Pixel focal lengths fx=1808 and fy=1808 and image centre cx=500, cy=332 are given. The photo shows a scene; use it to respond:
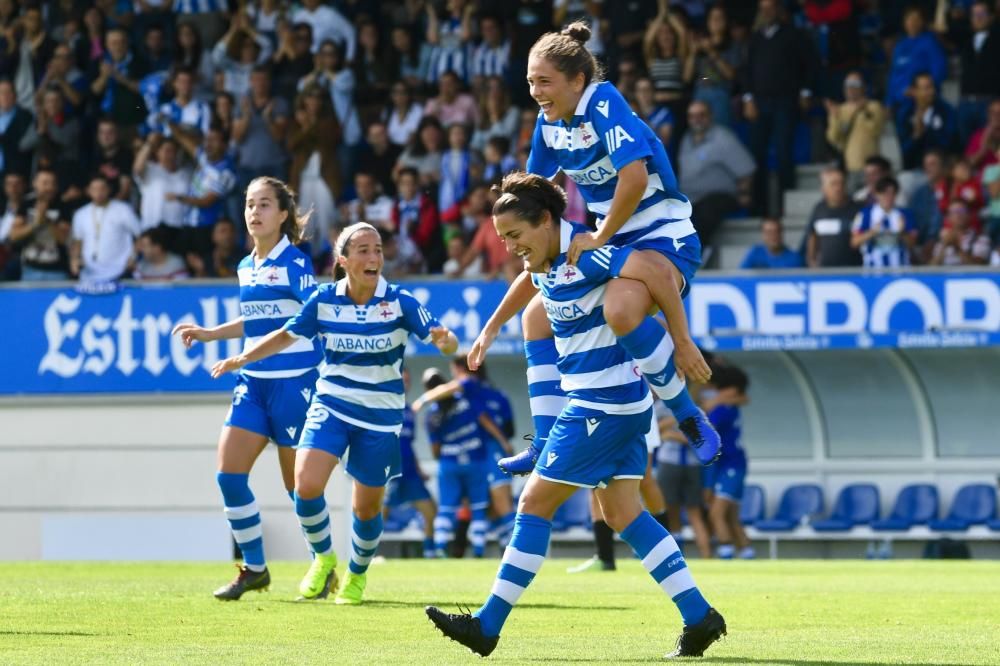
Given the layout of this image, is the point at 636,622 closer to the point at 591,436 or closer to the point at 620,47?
the point at 591,436

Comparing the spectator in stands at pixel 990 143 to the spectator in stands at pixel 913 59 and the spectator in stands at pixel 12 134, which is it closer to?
the spectator in stands at pixel 913 59

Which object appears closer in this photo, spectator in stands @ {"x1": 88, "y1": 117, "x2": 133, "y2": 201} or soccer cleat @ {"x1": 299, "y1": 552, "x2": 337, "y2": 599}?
soccer cleat @ {"x1": 299, "y1": 552, "x2": 337, "y2": 599}

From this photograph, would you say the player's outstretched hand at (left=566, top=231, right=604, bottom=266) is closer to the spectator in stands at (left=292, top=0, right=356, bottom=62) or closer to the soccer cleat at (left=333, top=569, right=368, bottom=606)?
the soccer cleat at (left=333, top=569, right=368, bottom=606)

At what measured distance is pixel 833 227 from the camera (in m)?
18.5

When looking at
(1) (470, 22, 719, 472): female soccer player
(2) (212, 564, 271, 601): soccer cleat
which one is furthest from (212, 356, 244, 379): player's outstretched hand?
→ (1) (470, 22, 719, 472): female soccer player

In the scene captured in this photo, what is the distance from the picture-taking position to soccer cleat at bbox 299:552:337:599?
396 inches

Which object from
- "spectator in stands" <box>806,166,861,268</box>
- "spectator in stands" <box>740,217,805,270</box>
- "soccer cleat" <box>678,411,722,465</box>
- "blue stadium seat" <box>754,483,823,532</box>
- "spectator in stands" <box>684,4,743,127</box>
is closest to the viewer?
"soccer cleat" <box>678,411,722,465</box>

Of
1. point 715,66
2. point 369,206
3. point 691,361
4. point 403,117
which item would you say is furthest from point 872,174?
point 691,361

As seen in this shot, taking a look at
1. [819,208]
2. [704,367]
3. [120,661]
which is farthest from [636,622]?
[819,208]

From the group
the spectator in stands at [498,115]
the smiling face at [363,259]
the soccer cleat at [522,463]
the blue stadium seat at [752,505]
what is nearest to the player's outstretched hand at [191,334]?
the smiling face at [363,259]

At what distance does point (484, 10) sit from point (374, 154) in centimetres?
238

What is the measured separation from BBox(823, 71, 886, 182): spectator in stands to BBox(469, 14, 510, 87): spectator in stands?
12.8 feet

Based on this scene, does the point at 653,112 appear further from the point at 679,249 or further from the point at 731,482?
the point at 679,249

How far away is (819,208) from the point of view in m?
18.7
